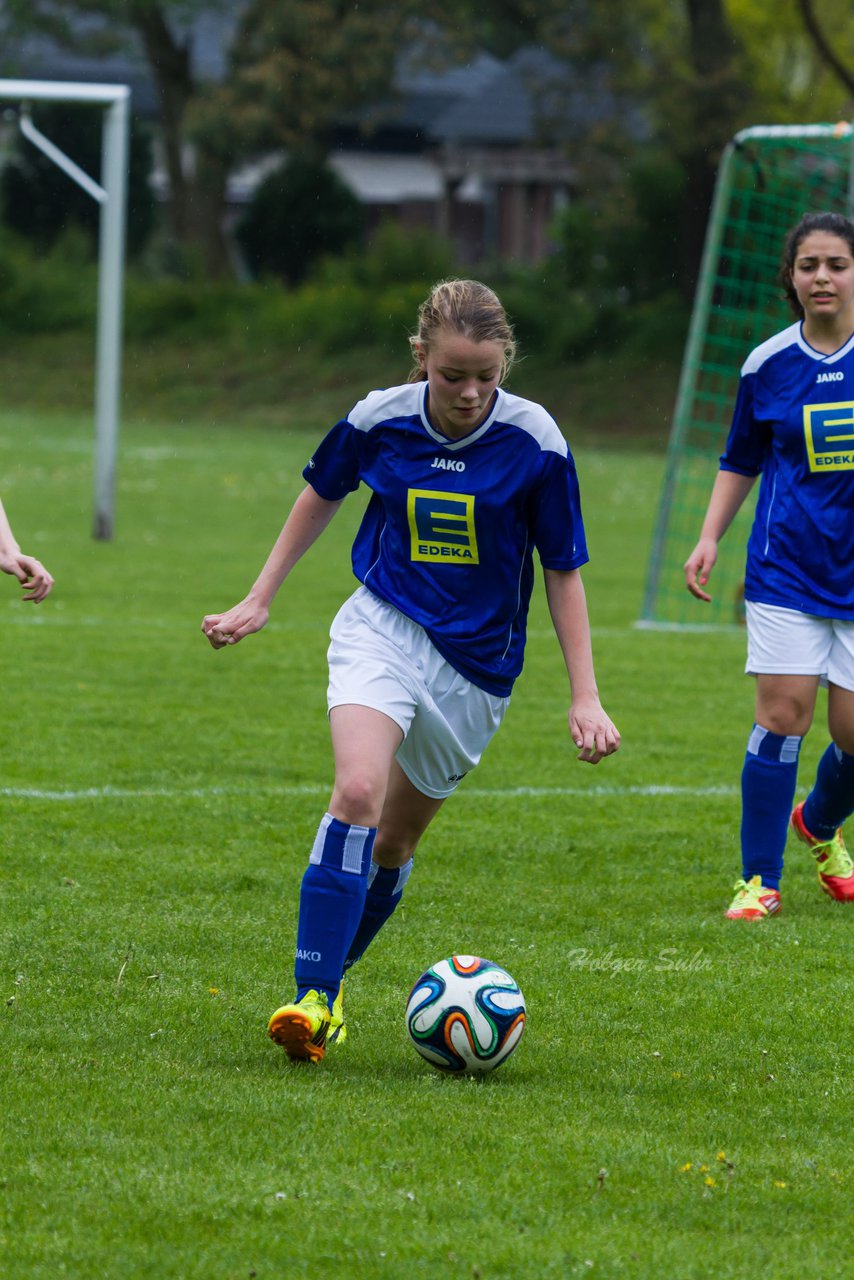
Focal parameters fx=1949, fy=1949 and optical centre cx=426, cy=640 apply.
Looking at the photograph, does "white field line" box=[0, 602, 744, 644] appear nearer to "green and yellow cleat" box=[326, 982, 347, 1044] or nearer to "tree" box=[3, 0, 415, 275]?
"green and yellow cleat" box=[326, 982, 347, 1044]

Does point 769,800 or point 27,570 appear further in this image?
point 769,800

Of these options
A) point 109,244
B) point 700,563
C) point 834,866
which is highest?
point 700,563

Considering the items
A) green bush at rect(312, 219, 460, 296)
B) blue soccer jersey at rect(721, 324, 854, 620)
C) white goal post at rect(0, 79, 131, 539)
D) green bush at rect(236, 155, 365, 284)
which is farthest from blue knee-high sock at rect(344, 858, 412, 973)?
green bush at rect(236, 155, 365, 284)

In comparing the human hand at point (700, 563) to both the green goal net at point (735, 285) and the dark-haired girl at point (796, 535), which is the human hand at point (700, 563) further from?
the green goal net at point (735, 285)

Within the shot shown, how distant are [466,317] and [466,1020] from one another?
1491mm

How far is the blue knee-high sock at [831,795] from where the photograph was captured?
6.04 m

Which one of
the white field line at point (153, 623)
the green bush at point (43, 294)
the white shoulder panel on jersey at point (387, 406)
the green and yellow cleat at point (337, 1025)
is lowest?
the green bush at point (43, 294)

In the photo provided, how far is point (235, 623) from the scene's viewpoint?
4.41 m

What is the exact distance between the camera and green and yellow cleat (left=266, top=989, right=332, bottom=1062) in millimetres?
4059

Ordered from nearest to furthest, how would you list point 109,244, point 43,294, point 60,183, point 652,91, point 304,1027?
1. point 304,1027
2. point 109,244
3. point 652,91
4. point 43,294
5. point 60,183

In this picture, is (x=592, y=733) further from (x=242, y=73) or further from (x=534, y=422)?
(x=242, y=73)

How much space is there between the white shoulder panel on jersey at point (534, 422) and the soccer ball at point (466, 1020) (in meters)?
1.19

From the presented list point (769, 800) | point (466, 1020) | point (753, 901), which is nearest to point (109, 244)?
point (769, 800)

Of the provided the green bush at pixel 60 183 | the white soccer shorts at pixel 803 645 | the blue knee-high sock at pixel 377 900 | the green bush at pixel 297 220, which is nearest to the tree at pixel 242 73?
the green bush at pixel 297 220
